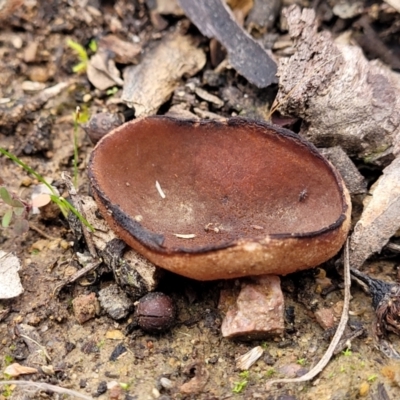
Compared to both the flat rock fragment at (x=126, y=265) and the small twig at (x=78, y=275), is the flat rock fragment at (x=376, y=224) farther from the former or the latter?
the small twig at (x=78, y=275)

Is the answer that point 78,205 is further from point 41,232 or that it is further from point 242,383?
point 242,383

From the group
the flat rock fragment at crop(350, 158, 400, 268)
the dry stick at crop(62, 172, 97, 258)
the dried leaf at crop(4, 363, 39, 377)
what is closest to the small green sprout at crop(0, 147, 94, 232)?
the dry stick at crop(62, 172, 97, 258)

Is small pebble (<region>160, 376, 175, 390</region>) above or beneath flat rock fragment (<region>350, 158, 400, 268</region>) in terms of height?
beneath

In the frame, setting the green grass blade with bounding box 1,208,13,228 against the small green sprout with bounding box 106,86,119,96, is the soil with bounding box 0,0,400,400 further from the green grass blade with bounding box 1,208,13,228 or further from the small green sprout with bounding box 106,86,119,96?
the green grass blade with bounding box 1,208,13,228

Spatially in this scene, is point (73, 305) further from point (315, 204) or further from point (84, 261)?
point (315, 204)

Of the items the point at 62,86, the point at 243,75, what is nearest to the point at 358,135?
the point at 243,75
